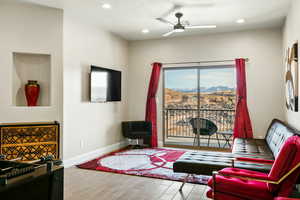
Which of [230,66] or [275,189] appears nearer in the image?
[275,189]

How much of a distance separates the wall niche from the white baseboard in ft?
3.69

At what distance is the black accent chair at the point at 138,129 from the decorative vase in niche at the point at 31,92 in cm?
237

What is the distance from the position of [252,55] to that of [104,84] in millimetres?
3396

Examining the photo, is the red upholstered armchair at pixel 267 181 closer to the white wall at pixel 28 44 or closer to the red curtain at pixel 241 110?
the white wall at pixel 28 44

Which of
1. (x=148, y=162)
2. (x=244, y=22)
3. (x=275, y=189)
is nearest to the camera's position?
(x=275, y=189)

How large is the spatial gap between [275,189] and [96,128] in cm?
374

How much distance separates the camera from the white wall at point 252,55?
5.16 m

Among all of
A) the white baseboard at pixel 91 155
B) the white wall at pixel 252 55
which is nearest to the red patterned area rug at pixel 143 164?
the white baseboard at pixel 91 155

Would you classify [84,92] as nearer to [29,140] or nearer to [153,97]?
[29,140]

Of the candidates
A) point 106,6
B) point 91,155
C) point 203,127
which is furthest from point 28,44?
point 203,127

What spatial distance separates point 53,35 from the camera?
4.04 metres

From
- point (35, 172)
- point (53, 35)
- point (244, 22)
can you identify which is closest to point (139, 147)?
point (53, 35)

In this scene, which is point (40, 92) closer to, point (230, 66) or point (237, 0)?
point (237, 0)

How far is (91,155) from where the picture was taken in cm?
482
